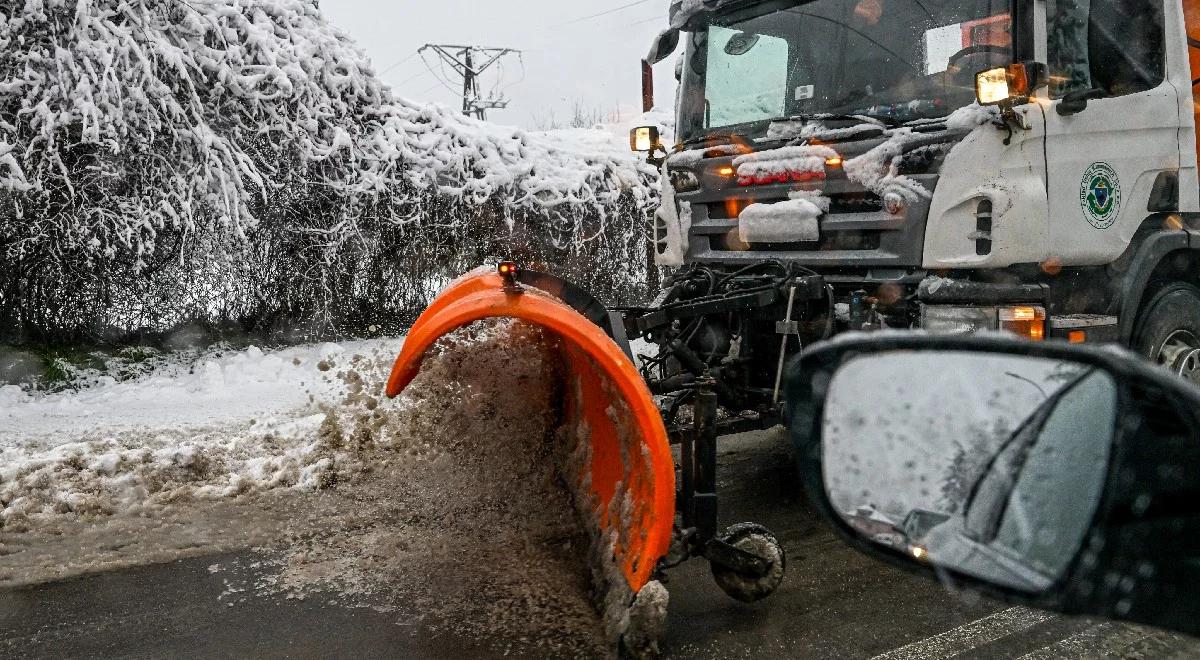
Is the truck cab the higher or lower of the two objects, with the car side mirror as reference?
higher

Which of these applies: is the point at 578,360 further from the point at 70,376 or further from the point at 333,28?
the point at 333,28

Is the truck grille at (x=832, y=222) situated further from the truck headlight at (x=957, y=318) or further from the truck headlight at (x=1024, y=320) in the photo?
the truck headlight at (x=1024, y=320)

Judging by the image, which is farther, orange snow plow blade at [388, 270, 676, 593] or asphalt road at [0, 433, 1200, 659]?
asphalt road at [0, 433, 1200, 659]

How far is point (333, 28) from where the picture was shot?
28.7 feet

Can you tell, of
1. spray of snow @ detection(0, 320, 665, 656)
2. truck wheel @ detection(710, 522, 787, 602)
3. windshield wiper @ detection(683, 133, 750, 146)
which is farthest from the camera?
windshield wiper @ detection(683, 133, 750, 146)

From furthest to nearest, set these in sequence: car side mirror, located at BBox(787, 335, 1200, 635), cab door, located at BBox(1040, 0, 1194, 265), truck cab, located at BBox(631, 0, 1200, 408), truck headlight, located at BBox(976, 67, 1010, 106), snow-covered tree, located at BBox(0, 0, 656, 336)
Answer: snow-covered tree, located at BBox(0, 0, 656, 336) → cab door, located at BBox(1040, 0, 1194, 265) → truck cab, located at BBox(631, 0, 1200, 408) → truck headlight, located at BBox(976, 67, 1010, 106) → car side mirror, located at BBox(787, 335, 1200, 635)

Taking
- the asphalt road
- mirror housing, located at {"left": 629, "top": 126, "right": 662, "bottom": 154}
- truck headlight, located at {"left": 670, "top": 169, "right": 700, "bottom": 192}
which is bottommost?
the asphalt road

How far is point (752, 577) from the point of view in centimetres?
320

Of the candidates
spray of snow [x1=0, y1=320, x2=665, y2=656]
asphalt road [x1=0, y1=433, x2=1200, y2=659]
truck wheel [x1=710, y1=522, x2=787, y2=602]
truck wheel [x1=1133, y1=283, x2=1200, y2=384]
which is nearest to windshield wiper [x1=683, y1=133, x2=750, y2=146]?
spray of snow [x1=0, y1=320, x2=665, y2=656]

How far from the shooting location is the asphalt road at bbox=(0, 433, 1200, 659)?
3078mm

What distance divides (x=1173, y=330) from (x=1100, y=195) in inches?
40.6

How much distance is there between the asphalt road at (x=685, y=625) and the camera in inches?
121

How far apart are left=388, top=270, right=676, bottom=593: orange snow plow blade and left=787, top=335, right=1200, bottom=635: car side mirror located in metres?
1.37

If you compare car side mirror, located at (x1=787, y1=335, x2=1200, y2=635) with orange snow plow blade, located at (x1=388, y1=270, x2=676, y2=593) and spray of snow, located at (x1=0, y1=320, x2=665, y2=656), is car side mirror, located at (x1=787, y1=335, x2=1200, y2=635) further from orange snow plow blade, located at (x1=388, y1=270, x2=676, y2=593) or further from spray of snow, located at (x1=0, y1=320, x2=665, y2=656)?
spray of snow, located at (x1=0, y1=320, x2=665, y2=656)
